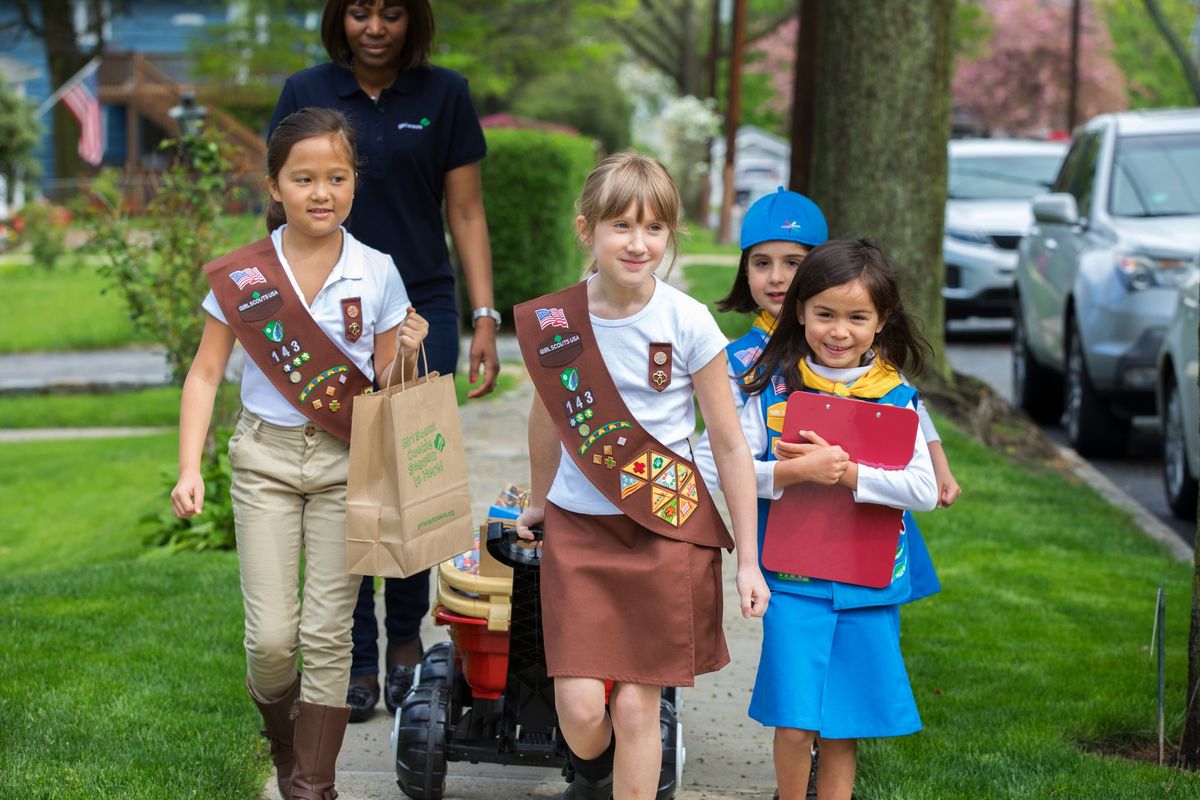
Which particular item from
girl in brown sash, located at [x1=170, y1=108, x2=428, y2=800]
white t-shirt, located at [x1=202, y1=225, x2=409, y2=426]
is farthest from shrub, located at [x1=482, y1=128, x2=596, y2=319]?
girl in brown sash, located at [x1=170, y1=108, x2=428, y2=800]

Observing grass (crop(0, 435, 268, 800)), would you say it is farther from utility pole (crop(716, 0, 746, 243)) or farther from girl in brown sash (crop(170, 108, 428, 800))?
utility pole (crop(716, 0, 746, 243))

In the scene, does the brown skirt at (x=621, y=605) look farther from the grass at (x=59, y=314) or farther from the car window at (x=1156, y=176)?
the grass at (x=59, y=314)

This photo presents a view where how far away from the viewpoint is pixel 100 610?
5977mm

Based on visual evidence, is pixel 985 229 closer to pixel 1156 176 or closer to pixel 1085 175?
pixel 1085 175

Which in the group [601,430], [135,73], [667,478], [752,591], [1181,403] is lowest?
[1181,403]

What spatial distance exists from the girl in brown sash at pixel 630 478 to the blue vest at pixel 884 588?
0.66 feet

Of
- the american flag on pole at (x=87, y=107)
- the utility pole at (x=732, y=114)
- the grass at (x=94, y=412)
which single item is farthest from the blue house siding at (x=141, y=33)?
the grass at (x=94, y=412)

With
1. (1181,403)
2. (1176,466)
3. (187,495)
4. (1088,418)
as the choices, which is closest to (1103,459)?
(1088,418)

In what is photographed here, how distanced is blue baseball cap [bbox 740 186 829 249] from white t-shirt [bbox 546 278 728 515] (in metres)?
0.63

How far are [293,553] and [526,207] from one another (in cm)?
1146

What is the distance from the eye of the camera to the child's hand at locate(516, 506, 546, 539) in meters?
3.66

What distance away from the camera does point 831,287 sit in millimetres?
3615

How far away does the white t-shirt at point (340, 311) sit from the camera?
3799mm

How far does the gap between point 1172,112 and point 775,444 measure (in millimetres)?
7847
